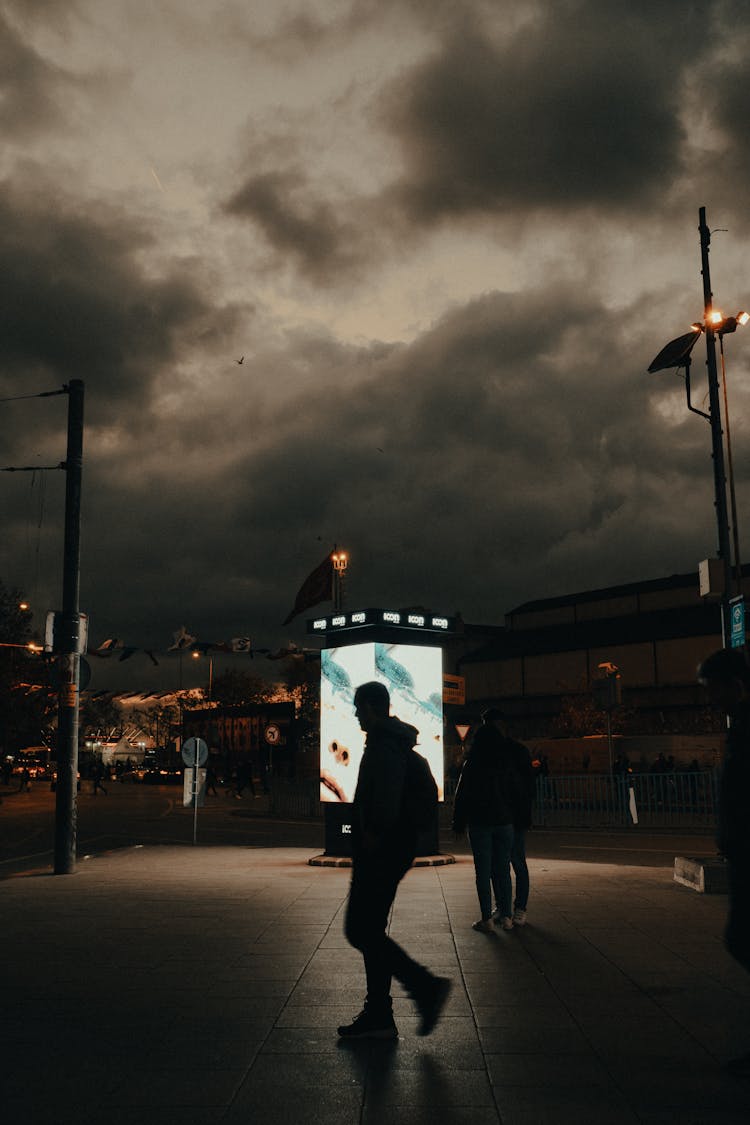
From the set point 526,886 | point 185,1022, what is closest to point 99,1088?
point 185,1022

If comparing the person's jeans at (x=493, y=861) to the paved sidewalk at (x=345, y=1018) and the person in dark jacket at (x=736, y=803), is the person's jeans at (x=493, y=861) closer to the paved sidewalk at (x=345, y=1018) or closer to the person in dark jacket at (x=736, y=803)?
the paved sidewalk at (x=345, y=1018)

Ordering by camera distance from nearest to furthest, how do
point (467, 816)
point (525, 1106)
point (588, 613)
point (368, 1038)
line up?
point (525, 1106) → point (368, 1038) → point (467, 816) → point (588, 613)

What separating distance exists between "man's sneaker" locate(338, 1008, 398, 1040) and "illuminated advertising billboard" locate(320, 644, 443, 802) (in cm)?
978

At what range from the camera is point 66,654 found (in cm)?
1454

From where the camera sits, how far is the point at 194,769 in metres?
21.1

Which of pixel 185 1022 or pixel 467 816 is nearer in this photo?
pixel 185 1022

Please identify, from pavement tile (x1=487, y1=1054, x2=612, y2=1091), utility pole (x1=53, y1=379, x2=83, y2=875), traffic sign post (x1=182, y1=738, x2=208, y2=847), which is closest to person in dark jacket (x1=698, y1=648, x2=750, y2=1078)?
pavement tile (x1=487, y1=1054, x2=612, y2=1091)

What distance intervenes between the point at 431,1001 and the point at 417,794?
57.2 inches

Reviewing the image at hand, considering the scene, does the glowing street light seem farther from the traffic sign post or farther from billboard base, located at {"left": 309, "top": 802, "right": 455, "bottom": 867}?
billboard base, located at {"left": 309, "top": 802, "right": 455, "bottom": 867}

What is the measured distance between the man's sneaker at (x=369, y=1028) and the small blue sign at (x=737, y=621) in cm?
856

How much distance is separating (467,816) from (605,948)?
1.48m

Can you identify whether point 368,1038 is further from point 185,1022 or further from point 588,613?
point 588,613

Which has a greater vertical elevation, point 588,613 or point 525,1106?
point 588,613

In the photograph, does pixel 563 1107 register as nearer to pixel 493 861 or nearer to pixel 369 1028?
pixel 369 1028
